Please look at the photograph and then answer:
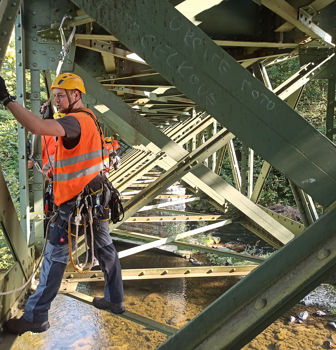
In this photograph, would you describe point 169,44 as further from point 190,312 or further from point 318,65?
point 190,312

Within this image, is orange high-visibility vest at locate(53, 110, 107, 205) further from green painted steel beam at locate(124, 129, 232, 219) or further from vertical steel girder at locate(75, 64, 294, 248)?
green painted steel beam at locate(124, 129, 232, 219)

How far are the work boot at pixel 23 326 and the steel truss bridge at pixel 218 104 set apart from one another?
13 cm

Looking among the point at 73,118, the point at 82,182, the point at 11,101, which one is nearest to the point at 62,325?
the point at 82,182

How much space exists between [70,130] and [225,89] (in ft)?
4.11

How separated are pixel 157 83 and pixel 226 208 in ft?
9.10

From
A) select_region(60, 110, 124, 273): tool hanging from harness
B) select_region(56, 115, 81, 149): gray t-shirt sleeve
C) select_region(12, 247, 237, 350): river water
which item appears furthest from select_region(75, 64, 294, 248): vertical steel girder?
select_region(12, 247, 237, 350): river water

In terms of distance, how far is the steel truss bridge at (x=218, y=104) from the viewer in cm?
133

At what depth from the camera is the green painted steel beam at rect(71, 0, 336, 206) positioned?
4.36ft

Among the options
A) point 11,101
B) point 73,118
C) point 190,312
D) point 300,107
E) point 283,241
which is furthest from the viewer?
point 300,107

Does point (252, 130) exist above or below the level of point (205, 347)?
above

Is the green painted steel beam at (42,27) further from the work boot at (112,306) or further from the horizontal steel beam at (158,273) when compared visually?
the horizontal steel beam at (158,273)

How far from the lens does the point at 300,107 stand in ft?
61.8

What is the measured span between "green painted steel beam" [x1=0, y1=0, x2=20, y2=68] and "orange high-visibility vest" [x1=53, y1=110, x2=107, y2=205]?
0.72 meters

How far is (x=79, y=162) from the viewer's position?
261 centimetres
